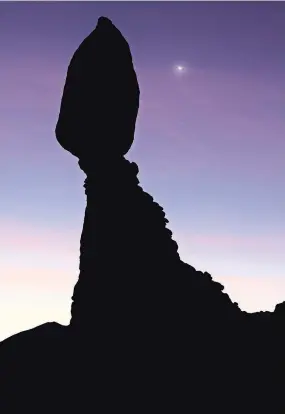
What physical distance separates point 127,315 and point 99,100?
1675 cm

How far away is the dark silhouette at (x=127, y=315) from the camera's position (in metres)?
27.9

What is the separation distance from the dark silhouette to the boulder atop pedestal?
0.08m

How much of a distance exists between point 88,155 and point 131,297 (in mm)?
12105

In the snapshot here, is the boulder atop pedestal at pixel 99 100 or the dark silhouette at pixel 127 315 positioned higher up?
the boulder atop pedestal at pixel 99 100

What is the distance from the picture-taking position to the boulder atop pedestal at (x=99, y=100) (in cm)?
3584

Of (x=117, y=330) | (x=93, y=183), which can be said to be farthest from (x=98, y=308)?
(x=93, y=183)

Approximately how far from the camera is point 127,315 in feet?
98.9

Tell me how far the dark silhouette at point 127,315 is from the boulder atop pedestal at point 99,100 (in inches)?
3.2

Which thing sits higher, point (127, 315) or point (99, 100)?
point (99, 100)

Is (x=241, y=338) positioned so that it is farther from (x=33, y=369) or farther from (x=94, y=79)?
(x=94, y=79)

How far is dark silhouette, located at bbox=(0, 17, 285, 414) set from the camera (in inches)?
1097

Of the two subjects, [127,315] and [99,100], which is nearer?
[127,315]

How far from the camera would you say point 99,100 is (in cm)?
3588

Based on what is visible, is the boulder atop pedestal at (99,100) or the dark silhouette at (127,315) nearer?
the dark silhouette at (127,315)
